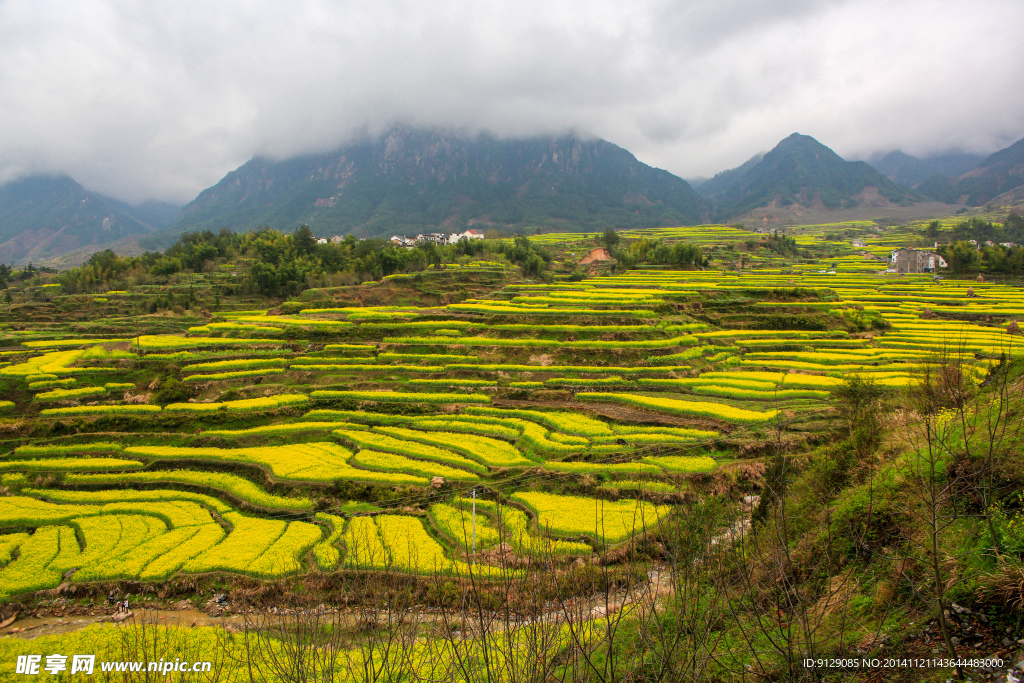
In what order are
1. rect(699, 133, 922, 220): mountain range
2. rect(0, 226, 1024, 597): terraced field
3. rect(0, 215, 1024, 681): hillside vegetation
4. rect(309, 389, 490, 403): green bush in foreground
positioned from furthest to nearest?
rect(699, 133, 922, 220): mountain range → rect(309, 389, 490, 403): green bush in foreground → rect(0, 226, 1024, 597): terraced field → rect(0, 215, 1024, 681): hillside vegetation

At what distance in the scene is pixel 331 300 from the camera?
5225cm

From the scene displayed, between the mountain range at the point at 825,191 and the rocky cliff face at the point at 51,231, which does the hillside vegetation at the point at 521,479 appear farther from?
the rocky cliff face at the point at 51,231

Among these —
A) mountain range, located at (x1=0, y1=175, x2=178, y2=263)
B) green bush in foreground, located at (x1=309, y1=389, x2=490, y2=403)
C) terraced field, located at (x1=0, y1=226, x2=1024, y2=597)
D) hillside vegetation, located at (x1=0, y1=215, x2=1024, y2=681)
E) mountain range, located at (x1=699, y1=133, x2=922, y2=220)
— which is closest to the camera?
hillside vegetation, located at (x1=0, y1=215, x2=1024, y2=681)

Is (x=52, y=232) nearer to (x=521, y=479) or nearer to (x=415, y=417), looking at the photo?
(x=415, y=417)

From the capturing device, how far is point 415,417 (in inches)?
1094

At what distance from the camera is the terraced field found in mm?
16609

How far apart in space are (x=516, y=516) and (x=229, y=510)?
40.9 ft

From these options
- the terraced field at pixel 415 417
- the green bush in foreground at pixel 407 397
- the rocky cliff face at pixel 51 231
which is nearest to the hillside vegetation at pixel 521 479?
the terraced field at pixel 415 417

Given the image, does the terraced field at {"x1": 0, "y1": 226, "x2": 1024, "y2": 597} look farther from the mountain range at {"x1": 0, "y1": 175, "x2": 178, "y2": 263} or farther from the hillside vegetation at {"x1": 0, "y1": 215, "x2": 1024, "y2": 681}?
the mountain range at {"x1": 0, "y1": 175, "x2": 178, "y2": 263}

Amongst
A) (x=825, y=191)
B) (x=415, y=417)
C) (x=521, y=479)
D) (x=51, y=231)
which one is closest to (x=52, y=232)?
(x=51, y=231)

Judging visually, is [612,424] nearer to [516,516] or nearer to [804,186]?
[516,516]

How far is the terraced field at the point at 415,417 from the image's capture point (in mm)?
16609

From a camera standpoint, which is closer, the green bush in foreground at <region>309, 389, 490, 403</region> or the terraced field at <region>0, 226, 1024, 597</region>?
the terraced field at <region>0, 226, 1024, 597</region>

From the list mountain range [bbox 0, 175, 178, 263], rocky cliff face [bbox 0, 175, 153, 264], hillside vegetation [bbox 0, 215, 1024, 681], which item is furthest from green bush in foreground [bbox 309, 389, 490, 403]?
mountain range [bbox 0, 175, 178, 263]
